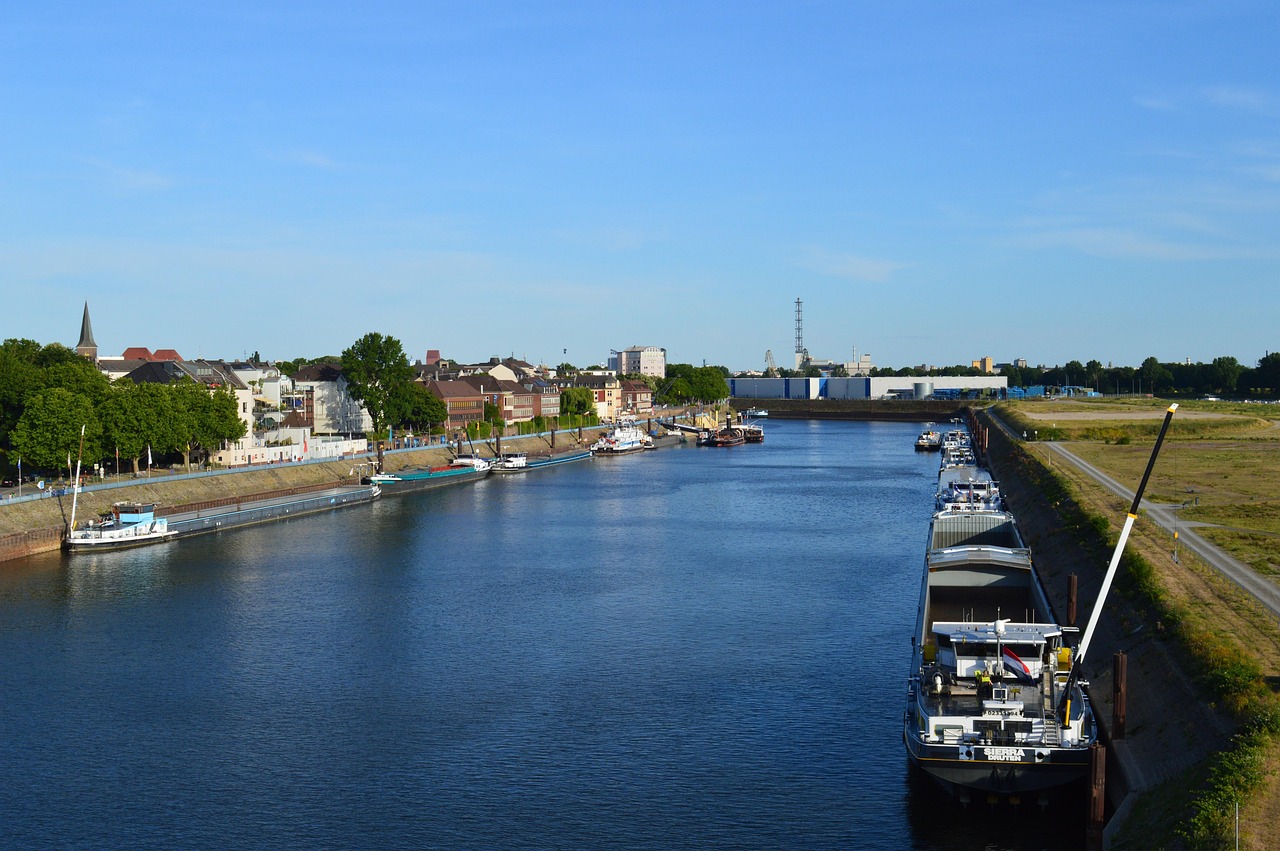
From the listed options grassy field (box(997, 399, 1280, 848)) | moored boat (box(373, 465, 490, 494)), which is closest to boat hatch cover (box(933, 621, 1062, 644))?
grassy field (box(997, 399, 1280, 848))

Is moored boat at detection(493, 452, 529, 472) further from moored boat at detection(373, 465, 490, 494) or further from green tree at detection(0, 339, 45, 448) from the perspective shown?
green tree at detection(0, 339, 45, 448)

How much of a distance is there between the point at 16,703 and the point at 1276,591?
30665mm

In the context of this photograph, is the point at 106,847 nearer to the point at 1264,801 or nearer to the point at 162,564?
the point at 1264,801

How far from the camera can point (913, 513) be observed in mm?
67438

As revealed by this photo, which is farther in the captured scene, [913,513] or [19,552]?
[913,513]

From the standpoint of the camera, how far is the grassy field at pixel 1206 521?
17.7 metres

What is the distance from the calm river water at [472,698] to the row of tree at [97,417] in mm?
10752

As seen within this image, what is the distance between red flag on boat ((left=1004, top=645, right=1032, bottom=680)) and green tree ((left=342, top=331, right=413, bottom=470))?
83.5 meters

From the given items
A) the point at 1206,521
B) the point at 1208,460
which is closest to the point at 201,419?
the point at 1206,521

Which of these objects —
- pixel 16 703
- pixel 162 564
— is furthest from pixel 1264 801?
pixel 162 564

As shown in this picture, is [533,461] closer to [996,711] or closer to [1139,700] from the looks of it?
[1139,700]

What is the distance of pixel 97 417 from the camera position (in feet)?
213

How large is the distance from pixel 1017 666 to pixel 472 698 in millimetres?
13300

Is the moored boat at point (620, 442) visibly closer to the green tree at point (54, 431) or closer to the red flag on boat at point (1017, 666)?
the green tree at point (54, 431)
